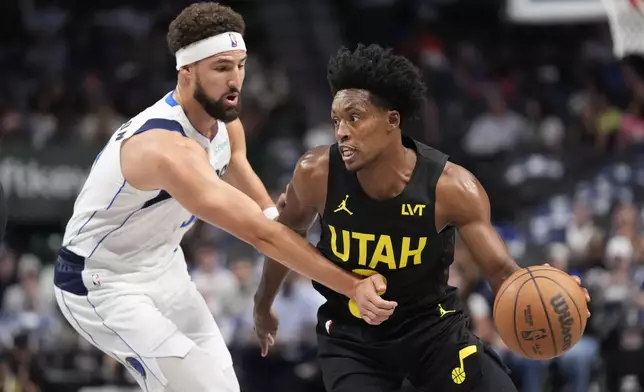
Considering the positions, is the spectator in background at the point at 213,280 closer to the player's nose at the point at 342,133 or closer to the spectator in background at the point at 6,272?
the spectator in background at the point at 6,272

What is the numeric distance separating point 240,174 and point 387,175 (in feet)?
3.47

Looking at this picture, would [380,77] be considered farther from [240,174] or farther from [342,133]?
[240,174]

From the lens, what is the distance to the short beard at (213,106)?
495 centimetres

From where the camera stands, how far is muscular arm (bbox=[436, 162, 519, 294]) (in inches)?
186

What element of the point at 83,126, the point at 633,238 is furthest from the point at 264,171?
the point at 633,238

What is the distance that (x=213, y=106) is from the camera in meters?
4.96

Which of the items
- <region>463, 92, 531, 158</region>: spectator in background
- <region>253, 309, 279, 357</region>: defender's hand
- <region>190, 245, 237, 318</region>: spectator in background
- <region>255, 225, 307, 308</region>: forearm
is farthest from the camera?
<region>463, 92, 531, 158</region>: spectator in background

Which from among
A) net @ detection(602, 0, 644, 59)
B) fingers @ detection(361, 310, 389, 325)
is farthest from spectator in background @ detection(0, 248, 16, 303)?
fingers @ detection(361, 310, 389, 325)

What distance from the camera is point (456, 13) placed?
16.8 m

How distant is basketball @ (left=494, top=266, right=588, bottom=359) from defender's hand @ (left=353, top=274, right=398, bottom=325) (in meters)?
0.55

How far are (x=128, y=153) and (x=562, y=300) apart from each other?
202 centimetres

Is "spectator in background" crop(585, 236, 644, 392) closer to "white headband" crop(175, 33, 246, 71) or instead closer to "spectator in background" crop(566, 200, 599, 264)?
"spectator in background" crop(566, 200, 599, 264)

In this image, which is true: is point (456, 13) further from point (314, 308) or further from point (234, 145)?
point (234, 145)

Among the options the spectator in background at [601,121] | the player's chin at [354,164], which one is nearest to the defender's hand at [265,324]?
the player's chin at [354,164]
